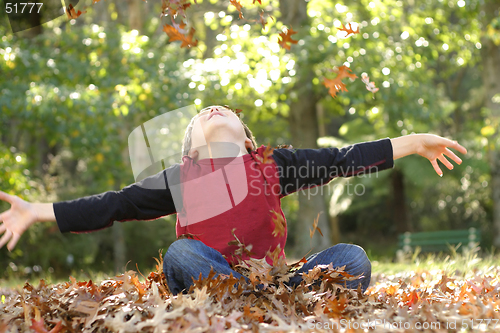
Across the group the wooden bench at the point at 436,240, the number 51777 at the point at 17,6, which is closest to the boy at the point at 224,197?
the number 51777 at the point at 17,6

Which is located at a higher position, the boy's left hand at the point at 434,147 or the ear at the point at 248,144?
the ear at the point at 248,144

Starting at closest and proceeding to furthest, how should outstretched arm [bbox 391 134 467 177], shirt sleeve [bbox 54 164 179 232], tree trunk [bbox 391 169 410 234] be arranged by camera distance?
shirt sleeve [bbox 54 164 179 232], outstretched arm [bbox 391 134 467 177], tree trunk [bbox 391 169 410 234]

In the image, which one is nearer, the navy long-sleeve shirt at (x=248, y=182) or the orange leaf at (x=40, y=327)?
the orange leaf at (x=40, y=327)

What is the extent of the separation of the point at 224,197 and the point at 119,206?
1.76 ft

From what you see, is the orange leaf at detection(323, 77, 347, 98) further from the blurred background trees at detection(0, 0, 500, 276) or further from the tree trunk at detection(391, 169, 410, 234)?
the tree trunk at detection(391, 169, 410, 234)

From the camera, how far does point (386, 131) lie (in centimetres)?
1015

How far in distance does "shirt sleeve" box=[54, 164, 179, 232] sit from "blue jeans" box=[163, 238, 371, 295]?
0.32 metres

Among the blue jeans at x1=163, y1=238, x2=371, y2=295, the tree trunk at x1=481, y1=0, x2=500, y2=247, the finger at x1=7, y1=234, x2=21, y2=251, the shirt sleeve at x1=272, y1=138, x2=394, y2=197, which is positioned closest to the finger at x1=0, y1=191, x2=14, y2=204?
the finger at x1=7, y1=234, x2=21, y2=251

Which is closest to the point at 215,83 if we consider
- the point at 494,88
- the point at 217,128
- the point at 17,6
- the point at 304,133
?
the point at 304,133

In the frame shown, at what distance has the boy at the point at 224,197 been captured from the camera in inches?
80.5

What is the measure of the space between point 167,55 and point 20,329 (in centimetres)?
717

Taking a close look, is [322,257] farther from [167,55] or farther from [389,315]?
[167,55]

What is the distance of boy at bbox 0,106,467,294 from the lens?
6.71ft

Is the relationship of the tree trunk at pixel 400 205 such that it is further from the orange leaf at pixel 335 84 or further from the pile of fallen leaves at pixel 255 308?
the pile of fallen leaves at pixel 255 308
